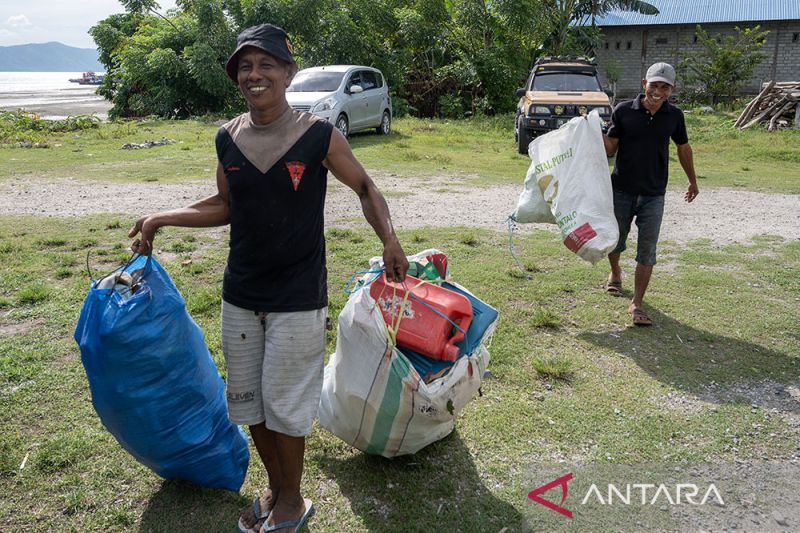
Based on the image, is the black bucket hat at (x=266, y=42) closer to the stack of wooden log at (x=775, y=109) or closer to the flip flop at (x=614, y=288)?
the flip flop at (x=614, y=288)

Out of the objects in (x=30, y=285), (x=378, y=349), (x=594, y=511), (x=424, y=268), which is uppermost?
(x=424, y=268)

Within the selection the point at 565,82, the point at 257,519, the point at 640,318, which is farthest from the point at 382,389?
the point at 565,82

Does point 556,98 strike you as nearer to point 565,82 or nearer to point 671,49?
point 565,82

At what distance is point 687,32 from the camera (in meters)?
25.6

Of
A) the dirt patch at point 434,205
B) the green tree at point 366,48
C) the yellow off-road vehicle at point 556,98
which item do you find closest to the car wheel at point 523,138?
the yellow off-road vehicle at point 556,98

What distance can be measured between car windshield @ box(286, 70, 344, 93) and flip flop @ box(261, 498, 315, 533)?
39.9ft

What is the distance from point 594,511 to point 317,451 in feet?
4.20

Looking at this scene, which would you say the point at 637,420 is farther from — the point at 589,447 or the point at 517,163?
the point at 517,163

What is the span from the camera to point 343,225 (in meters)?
7.23

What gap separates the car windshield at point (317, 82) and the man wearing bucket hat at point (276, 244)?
38.9 feet

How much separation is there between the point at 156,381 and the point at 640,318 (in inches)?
135

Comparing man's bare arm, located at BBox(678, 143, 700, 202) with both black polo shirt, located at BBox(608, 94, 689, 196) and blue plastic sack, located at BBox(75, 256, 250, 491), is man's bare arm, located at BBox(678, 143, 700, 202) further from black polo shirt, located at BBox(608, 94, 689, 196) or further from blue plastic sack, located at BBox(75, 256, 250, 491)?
blue plastic sack, located at BBox(75, 256, 250, 491)

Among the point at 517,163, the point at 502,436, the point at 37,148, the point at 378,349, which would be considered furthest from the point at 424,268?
the point at 37,148

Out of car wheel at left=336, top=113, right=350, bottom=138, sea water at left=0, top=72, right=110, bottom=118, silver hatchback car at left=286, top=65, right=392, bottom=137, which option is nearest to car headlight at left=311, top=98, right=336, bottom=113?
silver hatchback car at left=286, top=65, right=392, bottom=137
